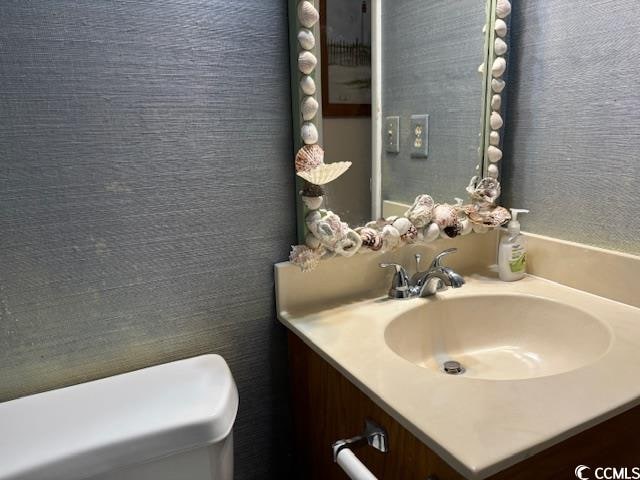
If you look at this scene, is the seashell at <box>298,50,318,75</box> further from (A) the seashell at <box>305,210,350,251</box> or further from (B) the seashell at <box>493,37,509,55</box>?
(B) the seashell at <box>493,37,509,55</box>

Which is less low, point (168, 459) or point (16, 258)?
point (16, 258)

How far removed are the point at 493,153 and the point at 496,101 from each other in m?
0.13

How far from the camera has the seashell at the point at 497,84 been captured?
1.13 meters

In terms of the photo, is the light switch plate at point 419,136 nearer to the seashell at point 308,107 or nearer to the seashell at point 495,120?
the seashell at point 495,120

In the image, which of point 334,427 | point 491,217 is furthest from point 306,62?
point 334,427

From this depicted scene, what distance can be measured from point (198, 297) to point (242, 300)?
0.09 metres

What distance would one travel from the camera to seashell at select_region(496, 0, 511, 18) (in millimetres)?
1089

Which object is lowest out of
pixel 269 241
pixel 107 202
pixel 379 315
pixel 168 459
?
pixel 168 459

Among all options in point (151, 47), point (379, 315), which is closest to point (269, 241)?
point (379, 315)

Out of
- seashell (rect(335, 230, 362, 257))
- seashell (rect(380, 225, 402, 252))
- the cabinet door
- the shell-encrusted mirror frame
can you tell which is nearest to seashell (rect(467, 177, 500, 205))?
the shell-encrusted mirror frame

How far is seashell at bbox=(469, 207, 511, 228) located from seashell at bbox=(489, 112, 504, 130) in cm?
21

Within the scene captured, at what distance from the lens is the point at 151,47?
0.78 metres

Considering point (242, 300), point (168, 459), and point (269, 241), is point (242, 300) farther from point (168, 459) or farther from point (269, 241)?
point (168, 459)

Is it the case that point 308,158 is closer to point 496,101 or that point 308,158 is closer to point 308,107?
point 308,107
